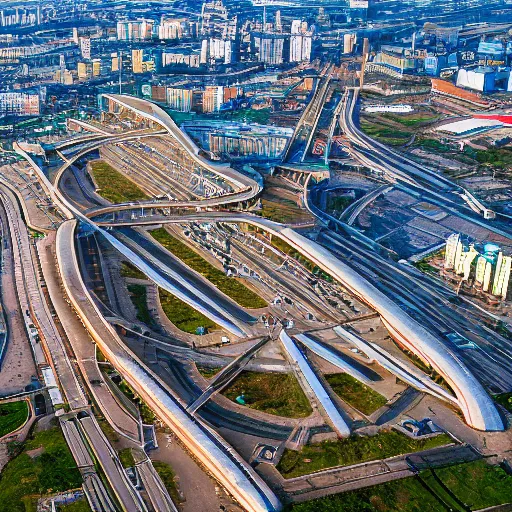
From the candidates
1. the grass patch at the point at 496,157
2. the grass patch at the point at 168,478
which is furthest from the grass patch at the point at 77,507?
the grass patch at the point at 496,157

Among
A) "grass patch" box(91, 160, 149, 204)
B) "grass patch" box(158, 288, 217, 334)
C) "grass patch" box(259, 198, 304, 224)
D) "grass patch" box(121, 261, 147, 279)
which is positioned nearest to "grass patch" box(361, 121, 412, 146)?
"grass patch" box(259, 198, 304, 224)

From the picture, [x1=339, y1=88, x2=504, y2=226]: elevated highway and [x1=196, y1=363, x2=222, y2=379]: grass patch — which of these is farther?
[x1=339, y1=88, x2=504, y2=226]: elevated highway

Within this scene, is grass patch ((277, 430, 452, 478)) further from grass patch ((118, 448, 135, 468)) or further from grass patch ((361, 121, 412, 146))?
grass patch ((361, 121, 412, 146))

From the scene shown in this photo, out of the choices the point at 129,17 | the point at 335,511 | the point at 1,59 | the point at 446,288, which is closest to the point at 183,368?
the point at 335,511

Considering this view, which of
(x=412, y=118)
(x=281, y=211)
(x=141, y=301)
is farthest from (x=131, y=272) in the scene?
(x=412, y=118)

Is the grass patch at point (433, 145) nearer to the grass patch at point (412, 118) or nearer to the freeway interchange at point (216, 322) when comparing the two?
the grass patch at point (412, 118)
